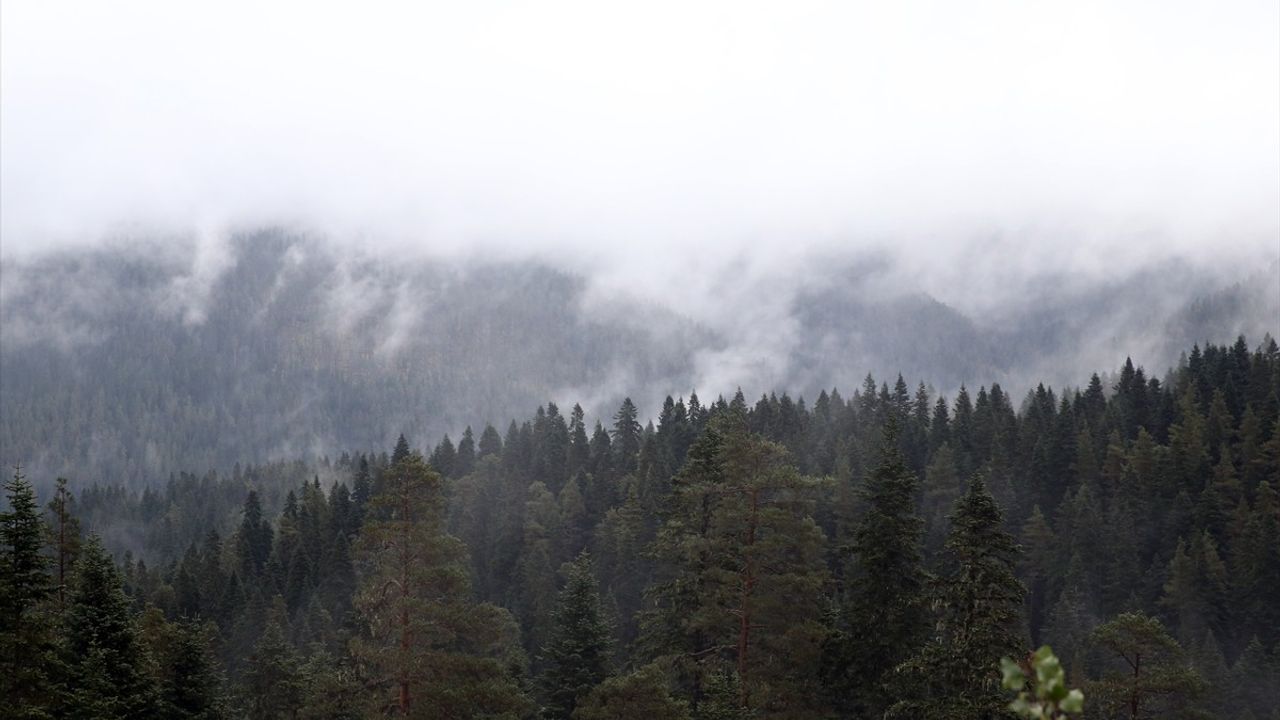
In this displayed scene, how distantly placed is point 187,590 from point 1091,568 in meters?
104

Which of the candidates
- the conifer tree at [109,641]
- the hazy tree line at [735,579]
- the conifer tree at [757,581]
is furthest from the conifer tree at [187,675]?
the conifer tree at [757,581]

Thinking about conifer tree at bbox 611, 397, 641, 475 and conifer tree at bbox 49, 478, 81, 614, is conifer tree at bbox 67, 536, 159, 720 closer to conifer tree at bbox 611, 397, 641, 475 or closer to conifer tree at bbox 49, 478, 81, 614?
conifer tree at bbox 49, 478, 81, 614

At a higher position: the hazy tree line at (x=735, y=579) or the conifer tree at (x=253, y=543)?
the conifer tree at (x=253, y=543)

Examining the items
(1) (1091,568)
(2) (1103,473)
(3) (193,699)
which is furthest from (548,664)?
(2) (1103,473)

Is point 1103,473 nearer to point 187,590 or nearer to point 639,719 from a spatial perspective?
point 639,719

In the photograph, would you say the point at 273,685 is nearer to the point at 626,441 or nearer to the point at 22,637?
the point at 22,637

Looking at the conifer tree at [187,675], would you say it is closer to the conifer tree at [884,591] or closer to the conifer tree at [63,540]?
the conifer tree at [63,540]

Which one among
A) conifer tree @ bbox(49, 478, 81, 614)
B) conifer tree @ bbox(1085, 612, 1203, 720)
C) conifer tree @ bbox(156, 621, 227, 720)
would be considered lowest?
conifer tree @ bbox(1085, 612, 1203, 720)

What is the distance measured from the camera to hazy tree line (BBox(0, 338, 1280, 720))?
3478 cm

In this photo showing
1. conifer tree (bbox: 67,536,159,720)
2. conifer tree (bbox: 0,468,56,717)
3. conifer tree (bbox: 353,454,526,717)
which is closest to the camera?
conifer tree (bbox: 0,468,56,717)

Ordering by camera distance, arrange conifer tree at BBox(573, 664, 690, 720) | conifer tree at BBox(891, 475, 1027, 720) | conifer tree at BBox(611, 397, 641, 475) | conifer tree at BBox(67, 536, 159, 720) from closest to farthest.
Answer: conifer tree at BBox(891, 475, 1027, 720) < conifer tree at BBox(67, 536, 159, 720) < conifer tree at BBox(573, 664, 690, 720) < conifer tree at BBox(611, 397, 641, 475)

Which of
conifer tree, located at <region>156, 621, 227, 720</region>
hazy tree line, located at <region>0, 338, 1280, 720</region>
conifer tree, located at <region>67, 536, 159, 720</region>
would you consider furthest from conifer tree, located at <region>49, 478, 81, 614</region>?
conifer tree, located at <region>67, 536, 159, 720</region>

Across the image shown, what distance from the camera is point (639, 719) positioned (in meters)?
37.7

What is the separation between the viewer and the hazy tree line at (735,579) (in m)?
34.8
